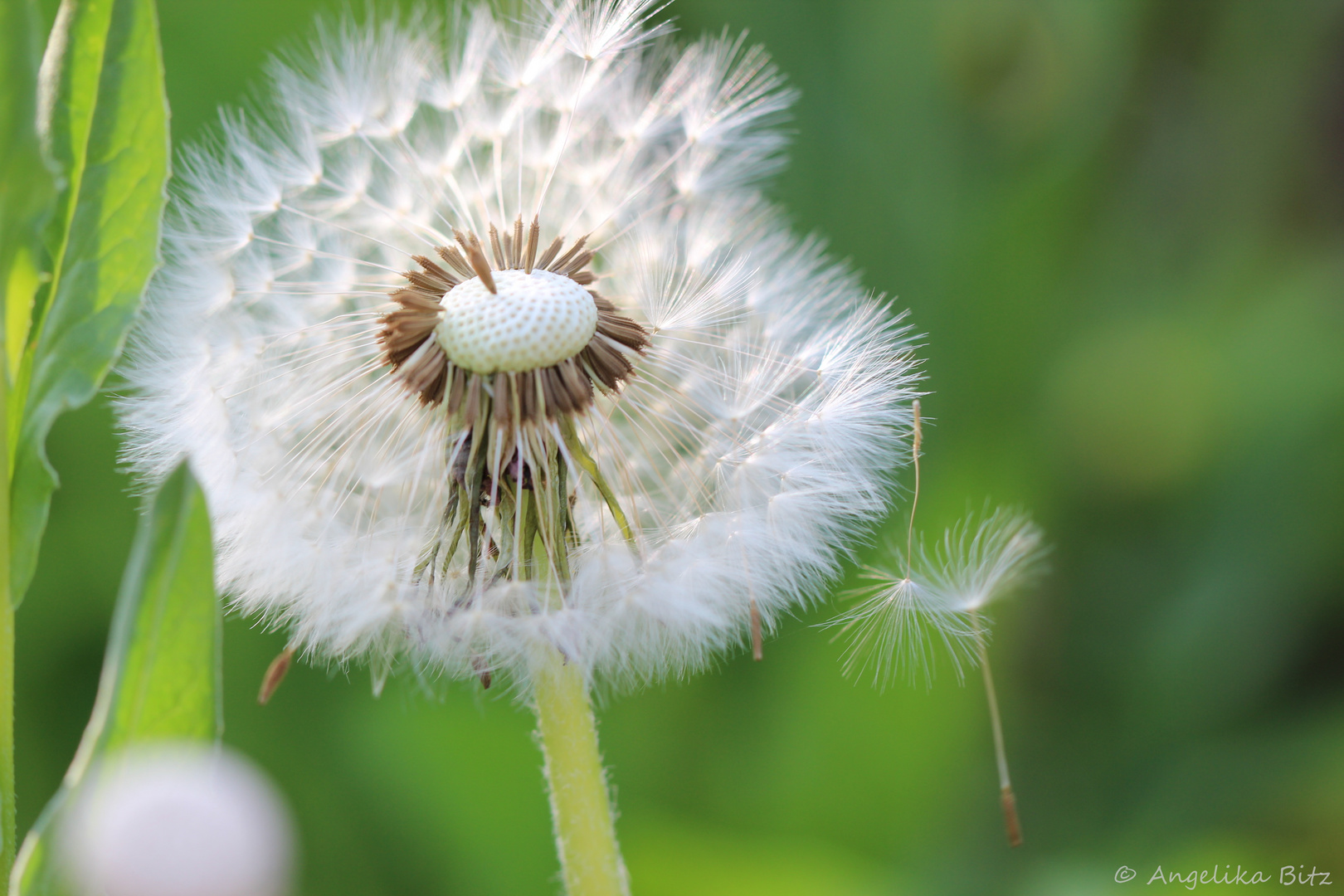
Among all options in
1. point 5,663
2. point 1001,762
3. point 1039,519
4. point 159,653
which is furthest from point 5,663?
point 1039,519

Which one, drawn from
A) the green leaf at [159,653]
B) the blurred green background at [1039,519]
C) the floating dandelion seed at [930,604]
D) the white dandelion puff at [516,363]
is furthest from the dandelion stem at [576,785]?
the blurred green background at [1039,519]

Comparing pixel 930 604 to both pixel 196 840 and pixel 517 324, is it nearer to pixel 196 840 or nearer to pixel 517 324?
pixel 517 324

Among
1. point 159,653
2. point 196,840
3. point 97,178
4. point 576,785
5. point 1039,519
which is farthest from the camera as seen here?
point 1039,519

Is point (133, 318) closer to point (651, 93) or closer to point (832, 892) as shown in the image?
point (651, 93)

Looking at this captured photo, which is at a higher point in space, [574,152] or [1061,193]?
[1061,193]

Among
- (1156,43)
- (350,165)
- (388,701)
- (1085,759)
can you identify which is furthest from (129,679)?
(1156,43)

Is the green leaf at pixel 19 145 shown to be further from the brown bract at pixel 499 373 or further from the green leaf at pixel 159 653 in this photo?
the brown bract at pixel 499 373

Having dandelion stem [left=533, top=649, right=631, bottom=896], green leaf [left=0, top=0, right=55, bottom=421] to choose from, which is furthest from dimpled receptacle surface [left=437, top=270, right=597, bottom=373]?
green leaf [left=0, top=0, right=55, bottom=421]
